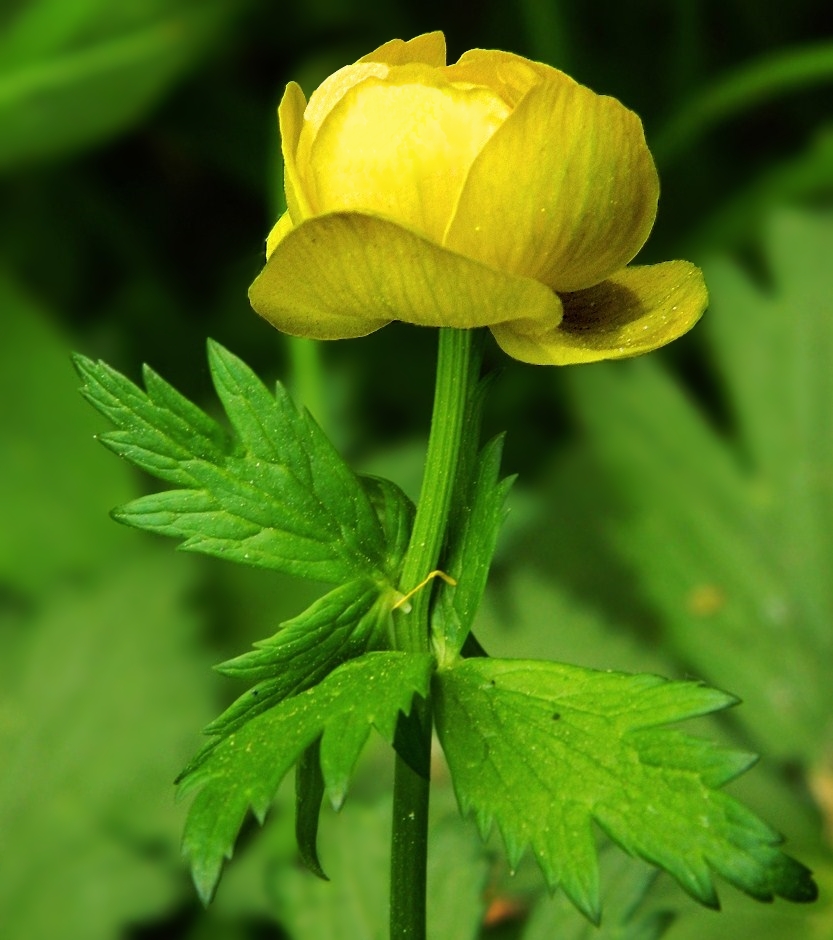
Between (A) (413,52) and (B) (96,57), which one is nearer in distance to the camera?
(A) (413,52)

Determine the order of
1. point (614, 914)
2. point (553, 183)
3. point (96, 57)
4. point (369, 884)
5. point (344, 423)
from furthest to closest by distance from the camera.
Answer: point (96, 57), point (344, 423), point (369, 884), point (614, 914), point (553, 183)

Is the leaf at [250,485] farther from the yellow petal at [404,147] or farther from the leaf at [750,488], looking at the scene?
the leaf at [750,488]

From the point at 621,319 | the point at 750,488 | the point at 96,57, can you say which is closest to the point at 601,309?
the point at 621,319

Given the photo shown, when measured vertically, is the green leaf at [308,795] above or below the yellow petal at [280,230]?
below

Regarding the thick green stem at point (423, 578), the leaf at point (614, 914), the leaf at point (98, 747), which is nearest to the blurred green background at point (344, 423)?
the leaf at point (98, 747)

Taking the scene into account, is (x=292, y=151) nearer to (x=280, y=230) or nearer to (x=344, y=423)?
(x=280, y=230)

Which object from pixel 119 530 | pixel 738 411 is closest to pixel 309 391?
pixel 119 530

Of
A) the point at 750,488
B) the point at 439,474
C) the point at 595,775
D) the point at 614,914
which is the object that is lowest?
the point at 750,488
